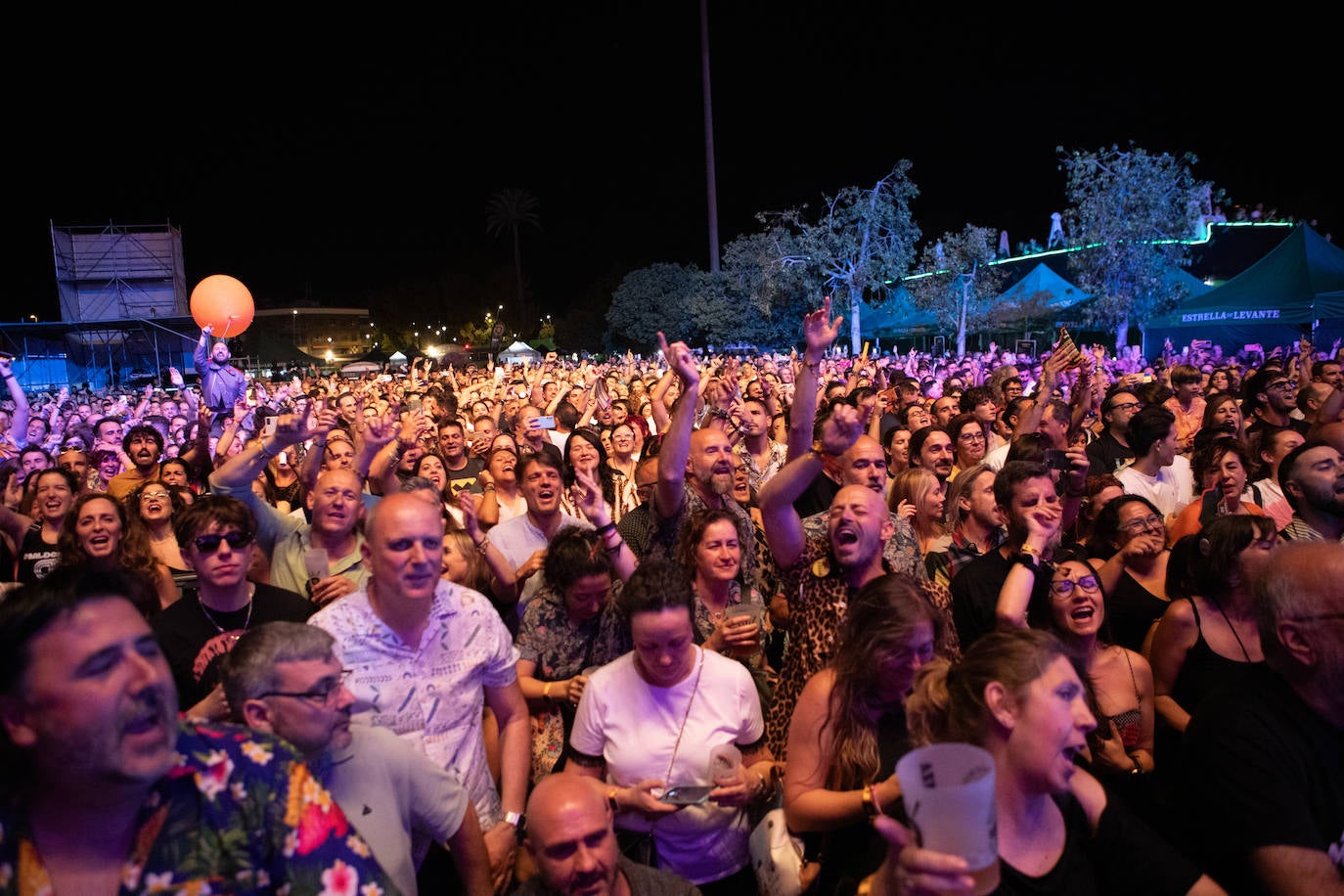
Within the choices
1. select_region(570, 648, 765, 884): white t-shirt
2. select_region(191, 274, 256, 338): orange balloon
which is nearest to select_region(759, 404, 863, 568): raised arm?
select_region(570, 648, 765, 884): white t-shirt

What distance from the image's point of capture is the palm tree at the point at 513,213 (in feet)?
263

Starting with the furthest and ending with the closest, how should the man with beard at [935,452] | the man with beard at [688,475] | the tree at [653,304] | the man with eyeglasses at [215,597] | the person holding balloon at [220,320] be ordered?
the tree at [653,304], the person holding balloon at [220,320], the man with beard at [935,452], the man with beard at [688,475], the man with eyeglasses at [215,597]

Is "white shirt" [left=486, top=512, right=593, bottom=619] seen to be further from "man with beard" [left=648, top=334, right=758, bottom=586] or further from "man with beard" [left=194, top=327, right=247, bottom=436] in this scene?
"man with beard" [left=194, top=327, right=247, bottom=436]

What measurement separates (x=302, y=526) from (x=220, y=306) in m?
10.1

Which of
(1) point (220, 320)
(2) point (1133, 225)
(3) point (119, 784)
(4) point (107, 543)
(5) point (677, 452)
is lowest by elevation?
(4) point (107, 543)

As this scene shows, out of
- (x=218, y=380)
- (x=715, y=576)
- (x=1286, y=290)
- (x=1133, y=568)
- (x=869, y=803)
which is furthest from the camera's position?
(x=1286, y=290)

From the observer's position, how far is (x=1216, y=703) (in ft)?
6.70

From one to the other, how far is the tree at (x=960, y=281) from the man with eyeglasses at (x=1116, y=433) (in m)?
27.5

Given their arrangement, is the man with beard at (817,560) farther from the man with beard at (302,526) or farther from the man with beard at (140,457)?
the man with beard at (140,457)

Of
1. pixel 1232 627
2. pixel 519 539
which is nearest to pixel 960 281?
pixel 519 539

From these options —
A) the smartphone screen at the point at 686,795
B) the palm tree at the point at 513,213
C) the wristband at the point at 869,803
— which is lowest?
the smartphone screen at the point at 686,795

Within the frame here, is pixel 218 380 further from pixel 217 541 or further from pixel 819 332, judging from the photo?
pixel 819 332

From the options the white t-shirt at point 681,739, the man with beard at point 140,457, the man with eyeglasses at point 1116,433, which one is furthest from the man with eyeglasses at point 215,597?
the man with eyeglasses at point 1116,433

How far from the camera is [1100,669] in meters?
3.13
